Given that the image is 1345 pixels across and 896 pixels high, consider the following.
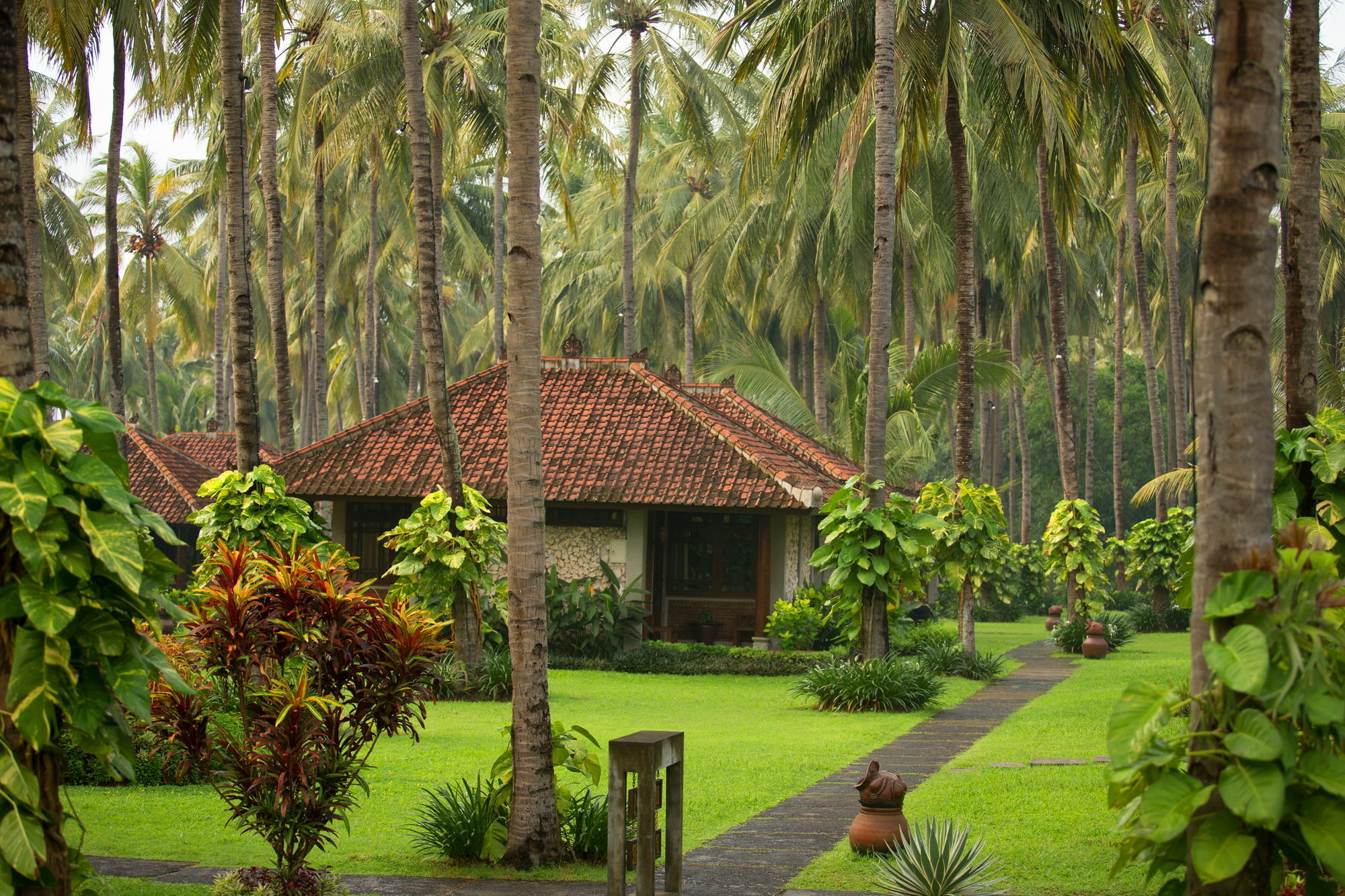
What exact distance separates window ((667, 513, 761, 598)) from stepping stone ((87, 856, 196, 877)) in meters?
14.4

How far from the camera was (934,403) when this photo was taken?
896 inches

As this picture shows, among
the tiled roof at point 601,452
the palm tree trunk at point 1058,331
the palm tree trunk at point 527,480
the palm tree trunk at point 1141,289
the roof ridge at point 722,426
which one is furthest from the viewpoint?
the palm tree trunk at point 1141,289

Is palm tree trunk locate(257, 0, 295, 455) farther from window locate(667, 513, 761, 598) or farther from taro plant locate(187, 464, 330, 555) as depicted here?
window locate(667, 513, 761, 598)

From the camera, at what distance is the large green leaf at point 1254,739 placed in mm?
3988

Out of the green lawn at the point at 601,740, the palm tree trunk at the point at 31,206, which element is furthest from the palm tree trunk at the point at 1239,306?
the palm tree trunk at the point at 31,206

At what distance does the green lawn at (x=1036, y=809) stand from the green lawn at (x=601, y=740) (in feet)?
3.70

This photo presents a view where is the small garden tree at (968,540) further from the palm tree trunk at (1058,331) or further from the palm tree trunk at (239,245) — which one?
the palm tree trunk at (239,245)

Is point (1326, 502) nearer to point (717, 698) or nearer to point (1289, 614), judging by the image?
point (1289, 614)

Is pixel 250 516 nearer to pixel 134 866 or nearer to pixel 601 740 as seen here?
pixel 601 740

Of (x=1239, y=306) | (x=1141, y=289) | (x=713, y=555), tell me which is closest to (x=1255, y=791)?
(x=1239, y=306)

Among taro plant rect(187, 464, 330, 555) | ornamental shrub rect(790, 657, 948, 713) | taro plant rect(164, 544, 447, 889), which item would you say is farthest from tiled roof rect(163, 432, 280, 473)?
taro plant rect(164, 544, 447, 889)

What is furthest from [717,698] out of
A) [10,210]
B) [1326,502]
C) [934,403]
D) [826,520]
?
[10,210]

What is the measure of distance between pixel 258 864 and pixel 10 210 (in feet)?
14.0

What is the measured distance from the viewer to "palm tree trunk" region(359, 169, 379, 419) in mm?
32719
